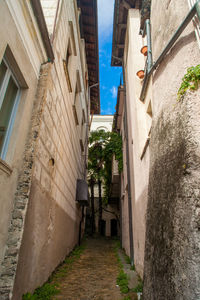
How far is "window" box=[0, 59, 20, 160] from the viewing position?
7.91ft

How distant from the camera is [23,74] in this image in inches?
109

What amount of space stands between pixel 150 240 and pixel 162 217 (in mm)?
470

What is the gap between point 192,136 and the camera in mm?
1756

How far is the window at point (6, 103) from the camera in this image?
94.9 inches

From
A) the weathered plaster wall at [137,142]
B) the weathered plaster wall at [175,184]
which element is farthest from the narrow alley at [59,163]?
the weathered plaster wall at [137,142]

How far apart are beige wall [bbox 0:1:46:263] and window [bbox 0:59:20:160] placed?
0.07 metres

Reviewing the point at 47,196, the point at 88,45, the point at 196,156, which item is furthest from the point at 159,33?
the point at 88,45

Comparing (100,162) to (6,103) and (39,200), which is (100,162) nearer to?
(39,200)

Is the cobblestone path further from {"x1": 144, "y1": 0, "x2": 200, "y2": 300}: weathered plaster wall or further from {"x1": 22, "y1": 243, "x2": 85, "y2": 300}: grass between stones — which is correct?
{"x1": 144, "y1": 0, "x2": 200, "y2": 300}: weathered plaster wall

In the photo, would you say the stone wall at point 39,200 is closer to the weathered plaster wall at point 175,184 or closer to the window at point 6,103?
the window at point 6,103

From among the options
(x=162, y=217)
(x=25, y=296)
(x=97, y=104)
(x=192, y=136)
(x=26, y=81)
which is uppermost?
(x=97, y=104)

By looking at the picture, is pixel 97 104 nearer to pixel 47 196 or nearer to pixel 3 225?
pixel 47 196

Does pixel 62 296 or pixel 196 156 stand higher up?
pixel 196 156

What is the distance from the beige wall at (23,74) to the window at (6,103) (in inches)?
2.6
